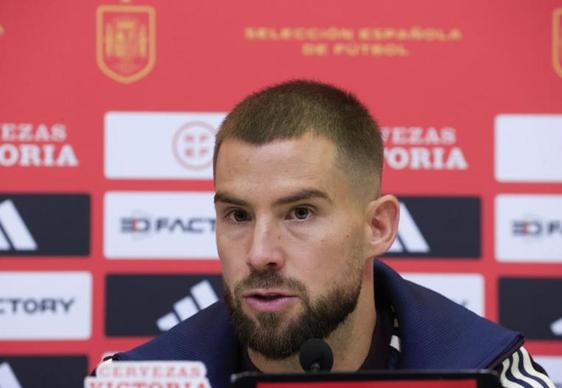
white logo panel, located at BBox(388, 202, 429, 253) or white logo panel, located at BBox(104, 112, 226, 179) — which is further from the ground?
white logo panel, located at BBox(104, 112, 226, 179)

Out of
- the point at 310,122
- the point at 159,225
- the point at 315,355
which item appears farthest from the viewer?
the point at 159,225

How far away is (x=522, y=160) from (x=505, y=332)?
43.3 inches

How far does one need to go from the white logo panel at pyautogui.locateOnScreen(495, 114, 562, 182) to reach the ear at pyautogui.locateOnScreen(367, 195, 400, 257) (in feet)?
3.42

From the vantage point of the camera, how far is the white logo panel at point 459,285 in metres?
2.57

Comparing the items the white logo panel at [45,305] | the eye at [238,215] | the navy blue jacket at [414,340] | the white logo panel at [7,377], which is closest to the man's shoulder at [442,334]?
the navy blue jacket at [414,340]

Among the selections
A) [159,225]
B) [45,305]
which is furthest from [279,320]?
[45,305]

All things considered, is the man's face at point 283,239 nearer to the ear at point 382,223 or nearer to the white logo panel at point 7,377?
Answer: the ear at point 382,223

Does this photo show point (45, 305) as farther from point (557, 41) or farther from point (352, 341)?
point (557, 41)

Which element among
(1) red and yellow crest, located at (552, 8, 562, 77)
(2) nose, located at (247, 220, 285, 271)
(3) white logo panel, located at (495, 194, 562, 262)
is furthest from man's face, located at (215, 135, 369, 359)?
(1) red and yellow crest, located at (552, 8, 562, 77)

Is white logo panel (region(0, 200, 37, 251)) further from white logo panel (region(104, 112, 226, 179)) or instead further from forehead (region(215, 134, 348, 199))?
forehead (region(215, 134, 348, 199))

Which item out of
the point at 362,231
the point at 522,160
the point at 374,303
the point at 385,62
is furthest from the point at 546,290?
the point at 362,231

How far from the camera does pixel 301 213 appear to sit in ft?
4.70

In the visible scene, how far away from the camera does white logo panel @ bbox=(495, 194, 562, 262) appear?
101 inches

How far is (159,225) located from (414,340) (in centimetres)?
113
